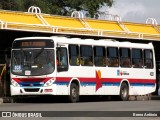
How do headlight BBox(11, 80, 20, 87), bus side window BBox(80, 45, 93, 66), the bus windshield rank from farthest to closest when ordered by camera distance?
bus side window BBox(80, 45, 93, 66) < headlight BBox(11, 80, 20, 87) < the bus windshield

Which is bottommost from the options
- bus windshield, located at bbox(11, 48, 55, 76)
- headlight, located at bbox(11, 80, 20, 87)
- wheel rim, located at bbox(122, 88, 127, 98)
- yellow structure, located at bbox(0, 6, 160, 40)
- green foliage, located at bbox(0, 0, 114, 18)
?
wheel rim, located at bbox(122, 88, 127, 98)

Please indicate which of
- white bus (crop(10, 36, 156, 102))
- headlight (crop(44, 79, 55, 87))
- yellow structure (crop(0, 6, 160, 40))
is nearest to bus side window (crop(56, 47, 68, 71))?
white bus (crop(10, 36, 156, 102))

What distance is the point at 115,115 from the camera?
21.6 meters

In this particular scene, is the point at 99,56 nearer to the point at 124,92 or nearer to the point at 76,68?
the point at 76,68

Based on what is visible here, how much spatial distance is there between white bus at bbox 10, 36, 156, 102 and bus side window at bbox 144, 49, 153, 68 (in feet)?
0.36

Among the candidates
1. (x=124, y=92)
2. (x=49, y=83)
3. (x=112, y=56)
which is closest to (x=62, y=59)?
(x=49, y=83)

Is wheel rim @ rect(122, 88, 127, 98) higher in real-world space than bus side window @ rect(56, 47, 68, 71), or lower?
lower

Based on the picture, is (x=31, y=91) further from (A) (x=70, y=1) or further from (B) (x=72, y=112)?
(A) (x=70, y=1)

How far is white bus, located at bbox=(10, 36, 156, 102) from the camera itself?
2967cm

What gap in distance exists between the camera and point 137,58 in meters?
35.7

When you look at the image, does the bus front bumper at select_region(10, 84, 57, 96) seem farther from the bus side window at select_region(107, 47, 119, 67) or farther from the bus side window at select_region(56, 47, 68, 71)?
the bus side window at select_region(107, 47, 119, 67)

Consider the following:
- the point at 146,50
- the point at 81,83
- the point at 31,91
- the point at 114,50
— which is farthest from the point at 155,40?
the point at 31,91

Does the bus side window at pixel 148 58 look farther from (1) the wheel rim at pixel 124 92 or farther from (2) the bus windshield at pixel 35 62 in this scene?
(2) the bus windshield at pixel 35 62

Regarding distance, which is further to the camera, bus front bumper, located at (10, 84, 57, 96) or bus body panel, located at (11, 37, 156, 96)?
bus body panel, located at (11, 37, 156, 96)
